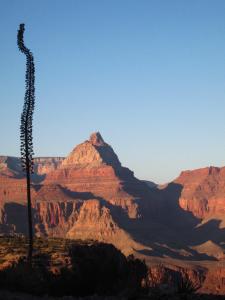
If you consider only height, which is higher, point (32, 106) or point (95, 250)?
point (32, 106)

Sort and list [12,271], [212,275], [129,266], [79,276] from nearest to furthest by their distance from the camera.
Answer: [12,271], [79,276], [129,266], [212,275]

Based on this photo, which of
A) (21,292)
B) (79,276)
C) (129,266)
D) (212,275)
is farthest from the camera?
(212,275)

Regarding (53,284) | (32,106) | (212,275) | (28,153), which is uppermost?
(32,106)

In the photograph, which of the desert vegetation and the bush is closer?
the desert vegetation

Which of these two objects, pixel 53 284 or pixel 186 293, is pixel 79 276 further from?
pixel 186 293

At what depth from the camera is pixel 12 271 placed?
34250 mm

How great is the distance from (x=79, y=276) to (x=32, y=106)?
958 cm

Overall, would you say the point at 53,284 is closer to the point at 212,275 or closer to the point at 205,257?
the point at 212,275

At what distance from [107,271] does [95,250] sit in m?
3.04

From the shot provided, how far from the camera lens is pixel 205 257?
192250 mm

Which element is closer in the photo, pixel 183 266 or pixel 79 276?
pixel 79 276

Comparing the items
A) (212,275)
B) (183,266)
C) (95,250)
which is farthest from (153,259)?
(95,250)

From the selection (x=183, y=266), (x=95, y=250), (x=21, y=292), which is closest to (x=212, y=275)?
(x=183, y=266)

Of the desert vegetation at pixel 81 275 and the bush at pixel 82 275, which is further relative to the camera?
the bush at pixel 82 275
